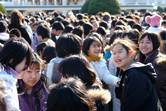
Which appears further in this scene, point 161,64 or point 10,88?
point 161,64

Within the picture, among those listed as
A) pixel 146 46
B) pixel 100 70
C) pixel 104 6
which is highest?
pixel 146 46

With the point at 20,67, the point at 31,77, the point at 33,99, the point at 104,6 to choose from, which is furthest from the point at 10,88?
the point at 104,6

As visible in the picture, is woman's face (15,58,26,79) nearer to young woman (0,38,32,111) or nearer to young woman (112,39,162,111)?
young woman (0,38,32,111)

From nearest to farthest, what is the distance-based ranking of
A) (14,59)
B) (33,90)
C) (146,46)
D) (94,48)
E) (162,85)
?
(14,59) → (33,90) → (162,85) → (146,46) → (94,48)

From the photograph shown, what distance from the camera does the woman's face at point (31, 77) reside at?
3381 mm

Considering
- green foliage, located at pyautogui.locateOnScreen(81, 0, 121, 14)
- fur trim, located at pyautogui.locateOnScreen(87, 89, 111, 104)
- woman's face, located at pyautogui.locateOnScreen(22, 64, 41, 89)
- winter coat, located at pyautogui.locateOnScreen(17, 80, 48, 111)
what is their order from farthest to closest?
1. green foliage, located at pyautogui.locateOnScreen(81, 0, 121, 14)
2. woman's face, located at pyautogui.locateOnScreen(22, 64, 41, 89)
3. winter coat, located at pyautogui.locateOnScreen(17, 80, 48, 111)
4. fur trim, located at pyautogui.locateOnScreen(87, 89, 111, 104)

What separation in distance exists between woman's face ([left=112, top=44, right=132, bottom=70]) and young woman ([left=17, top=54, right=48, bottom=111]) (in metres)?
1.06

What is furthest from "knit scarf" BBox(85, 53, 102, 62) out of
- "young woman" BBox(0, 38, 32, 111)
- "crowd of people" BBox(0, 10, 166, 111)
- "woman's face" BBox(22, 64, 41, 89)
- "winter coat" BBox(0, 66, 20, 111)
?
"winter coat" BBox(0, 66, 20, 111)

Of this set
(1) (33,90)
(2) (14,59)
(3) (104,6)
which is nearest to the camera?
(2) (14,59)

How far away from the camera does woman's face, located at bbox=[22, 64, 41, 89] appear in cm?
338

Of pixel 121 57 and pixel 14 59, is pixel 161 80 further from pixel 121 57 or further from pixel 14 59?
pixel 14 59

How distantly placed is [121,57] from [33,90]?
1.29 metres

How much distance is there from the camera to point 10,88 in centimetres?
250

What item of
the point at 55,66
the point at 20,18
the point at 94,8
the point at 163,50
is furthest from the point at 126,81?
the point at 94,8
